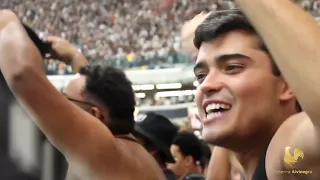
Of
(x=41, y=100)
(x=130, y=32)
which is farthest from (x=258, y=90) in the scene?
(x=130, y=32)

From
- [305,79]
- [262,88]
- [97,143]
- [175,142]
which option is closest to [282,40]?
[305,79]

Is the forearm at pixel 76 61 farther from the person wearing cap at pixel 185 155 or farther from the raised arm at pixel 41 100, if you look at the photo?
the person wearing cap at pixel 185 155

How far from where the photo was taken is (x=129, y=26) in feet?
41.9

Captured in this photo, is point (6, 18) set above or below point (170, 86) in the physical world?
above

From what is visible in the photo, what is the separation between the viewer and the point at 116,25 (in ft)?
42.2

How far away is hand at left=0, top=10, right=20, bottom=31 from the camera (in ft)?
4.47

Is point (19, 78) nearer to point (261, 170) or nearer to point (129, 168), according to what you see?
point (129, 168)

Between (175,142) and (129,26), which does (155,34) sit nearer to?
(129,26)

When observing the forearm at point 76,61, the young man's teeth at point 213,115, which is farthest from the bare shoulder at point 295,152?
the forearm at point 76,61

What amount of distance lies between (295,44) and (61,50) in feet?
4.07

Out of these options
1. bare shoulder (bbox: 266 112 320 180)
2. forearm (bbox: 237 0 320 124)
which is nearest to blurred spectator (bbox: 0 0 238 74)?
bare shoulder (bbox: 266 112 320 180)

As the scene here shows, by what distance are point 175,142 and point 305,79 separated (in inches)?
89.8

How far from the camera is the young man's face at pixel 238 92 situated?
0.91 meters

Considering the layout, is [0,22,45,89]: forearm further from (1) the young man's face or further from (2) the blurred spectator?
(2) the blurred spectator
